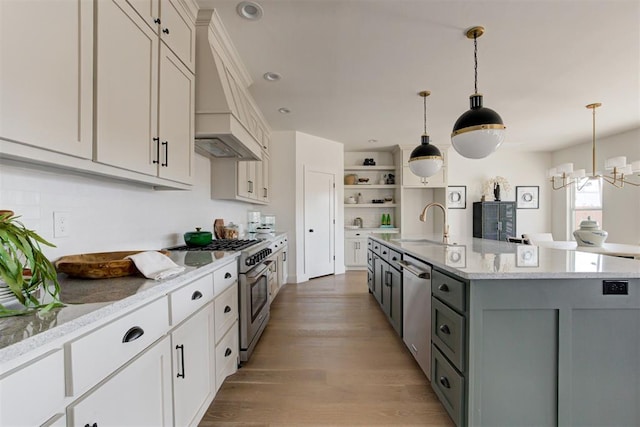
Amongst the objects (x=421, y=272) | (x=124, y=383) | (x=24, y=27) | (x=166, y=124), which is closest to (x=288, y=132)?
(x=166, y=124)

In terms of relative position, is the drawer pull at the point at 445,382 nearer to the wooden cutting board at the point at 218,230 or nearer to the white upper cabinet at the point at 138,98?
the white upper cabinet at the point at 138,98

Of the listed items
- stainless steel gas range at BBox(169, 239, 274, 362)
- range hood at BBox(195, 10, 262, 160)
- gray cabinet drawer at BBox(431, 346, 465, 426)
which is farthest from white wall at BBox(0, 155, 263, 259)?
gray cabinet drawer at BBox(431, 346, 465, 426)

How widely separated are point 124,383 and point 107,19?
1446 millimetres

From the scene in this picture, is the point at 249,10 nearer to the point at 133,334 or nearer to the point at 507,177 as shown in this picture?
the point at 133,334

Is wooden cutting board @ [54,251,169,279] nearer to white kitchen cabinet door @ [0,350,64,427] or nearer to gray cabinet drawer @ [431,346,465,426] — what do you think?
white kitchen cabinet door @ [0,350,64,427]

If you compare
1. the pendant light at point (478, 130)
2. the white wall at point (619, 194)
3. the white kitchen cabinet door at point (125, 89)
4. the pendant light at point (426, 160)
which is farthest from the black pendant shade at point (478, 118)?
the white wall at point (619, 194)


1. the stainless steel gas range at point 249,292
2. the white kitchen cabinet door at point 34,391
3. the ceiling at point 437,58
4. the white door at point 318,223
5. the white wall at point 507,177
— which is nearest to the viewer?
the white kitchen cabinet door at point 34,391

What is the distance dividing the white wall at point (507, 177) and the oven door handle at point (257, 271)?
17.1ft

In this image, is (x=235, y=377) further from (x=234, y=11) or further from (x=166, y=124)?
(x=234, y=11)

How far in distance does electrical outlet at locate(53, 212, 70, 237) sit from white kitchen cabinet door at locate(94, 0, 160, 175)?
0.39 metres

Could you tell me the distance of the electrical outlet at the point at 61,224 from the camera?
130 centimetres

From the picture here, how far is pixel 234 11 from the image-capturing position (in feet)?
6.71

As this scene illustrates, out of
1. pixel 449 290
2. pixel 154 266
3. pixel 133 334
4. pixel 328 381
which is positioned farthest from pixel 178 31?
pixel 328 381

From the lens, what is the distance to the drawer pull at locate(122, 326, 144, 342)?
0.94m
